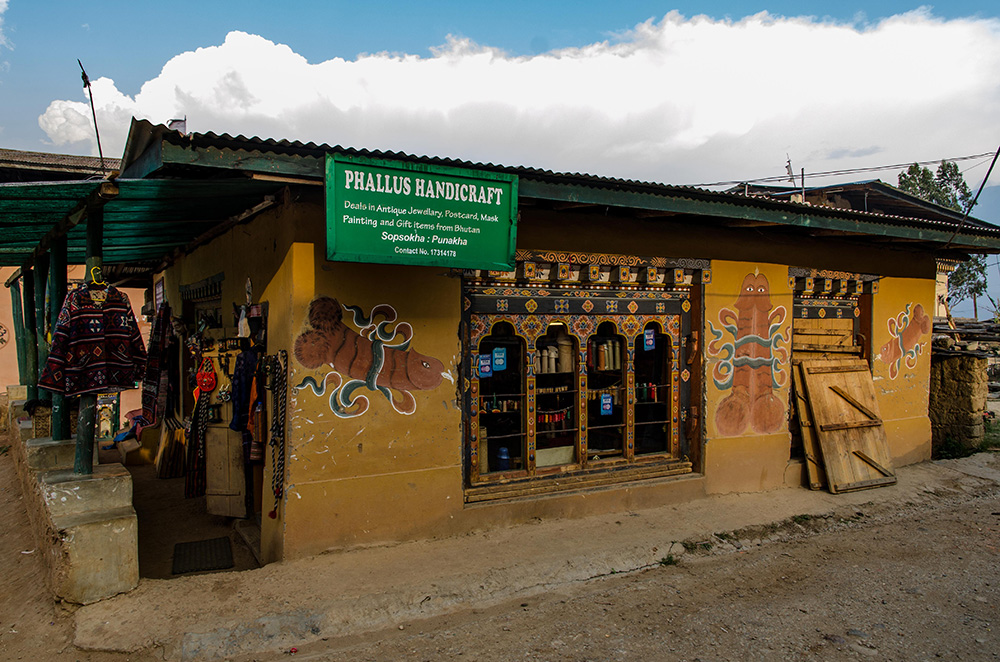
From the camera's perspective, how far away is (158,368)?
9070 mm

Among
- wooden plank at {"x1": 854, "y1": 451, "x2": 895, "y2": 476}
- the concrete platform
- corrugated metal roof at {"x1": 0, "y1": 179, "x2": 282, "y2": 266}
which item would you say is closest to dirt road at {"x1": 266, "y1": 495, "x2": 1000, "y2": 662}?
the concrete platform

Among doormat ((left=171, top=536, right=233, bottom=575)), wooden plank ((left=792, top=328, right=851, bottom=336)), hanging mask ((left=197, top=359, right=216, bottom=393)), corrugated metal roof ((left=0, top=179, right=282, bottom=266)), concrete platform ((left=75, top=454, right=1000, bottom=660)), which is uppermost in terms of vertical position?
corrugated metal roof ((left=0, top=179, right=282, bottom=266))

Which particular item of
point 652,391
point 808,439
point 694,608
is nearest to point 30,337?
point 652,391

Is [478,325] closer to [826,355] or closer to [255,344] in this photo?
[255,344]

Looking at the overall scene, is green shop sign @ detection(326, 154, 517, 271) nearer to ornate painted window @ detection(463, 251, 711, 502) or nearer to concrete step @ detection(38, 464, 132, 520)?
ornate painted window @ detection(463, 251, 711, 502)

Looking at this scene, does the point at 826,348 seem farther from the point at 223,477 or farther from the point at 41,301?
the point at 41,301

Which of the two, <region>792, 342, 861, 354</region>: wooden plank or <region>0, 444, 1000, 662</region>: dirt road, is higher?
<region>792, 342, 861, 354</region>: wooden plank

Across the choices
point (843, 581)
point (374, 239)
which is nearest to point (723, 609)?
point (843, 581)

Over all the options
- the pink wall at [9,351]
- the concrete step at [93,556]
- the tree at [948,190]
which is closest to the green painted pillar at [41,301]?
the concrete step at [93,556]

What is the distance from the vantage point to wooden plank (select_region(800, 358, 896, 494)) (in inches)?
297

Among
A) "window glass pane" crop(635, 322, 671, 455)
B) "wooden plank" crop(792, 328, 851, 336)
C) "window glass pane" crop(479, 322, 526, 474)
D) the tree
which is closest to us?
"window glass pane" crop(479, 322, 526, 474)

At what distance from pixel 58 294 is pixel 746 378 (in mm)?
7241

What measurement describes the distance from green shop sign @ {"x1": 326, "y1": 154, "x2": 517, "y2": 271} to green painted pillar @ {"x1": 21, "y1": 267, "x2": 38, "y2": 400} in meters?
6.75

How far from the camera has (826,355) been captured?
8.30 meters
